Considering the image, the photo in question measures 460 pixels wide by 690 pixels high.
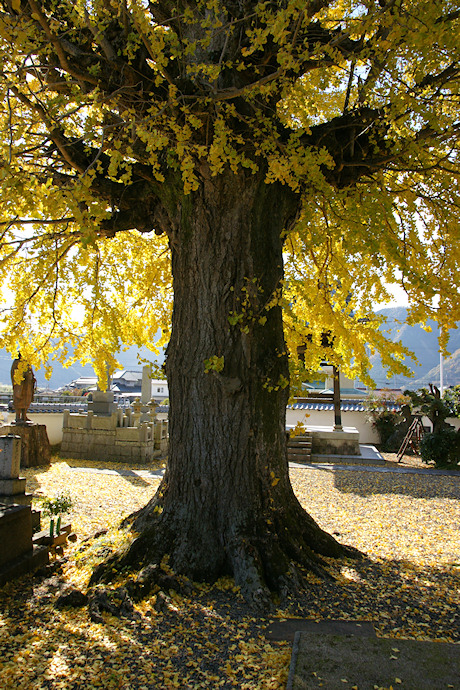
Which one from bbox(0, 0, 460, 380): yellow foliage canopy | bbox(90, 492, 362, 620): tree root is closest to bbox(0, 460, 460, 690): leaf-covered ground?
bbox(90, 492, 362, 620): tree root

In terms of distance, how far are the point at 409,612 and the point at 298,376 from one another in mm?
2062

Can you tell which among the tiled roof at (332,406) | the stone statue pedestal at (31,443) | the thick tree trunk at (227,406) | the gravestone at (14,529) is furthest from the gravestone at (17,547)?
the tiled roof at (332,406)

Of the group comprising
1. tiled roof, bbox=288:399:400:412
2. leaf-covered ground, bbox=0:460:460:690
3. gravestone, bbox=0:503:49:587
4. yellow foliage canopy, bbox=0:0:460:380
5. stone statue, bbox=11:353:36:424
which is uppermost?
yellow foliage canopy, bbox=0:0:460:380

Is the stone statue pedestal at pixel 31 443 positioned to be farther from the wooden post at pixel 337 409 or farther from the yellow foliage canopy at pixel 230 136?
the wooden post at pixel 337 409

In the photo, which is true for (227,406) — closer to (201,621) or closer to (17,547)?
(201,621)

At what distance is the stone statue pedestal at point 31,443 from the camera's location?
1045 cm

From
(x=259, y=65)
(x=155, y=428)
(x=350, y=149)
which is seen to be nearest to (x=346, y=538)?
(x=350, y=149)

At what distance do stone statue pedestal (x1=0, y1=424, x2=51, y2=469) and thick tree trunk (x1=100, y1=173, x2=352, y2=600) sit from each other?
7206mm

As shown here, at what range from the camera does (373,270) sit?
560 cm

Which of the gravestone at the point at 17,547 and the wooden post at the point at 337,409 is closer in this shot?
the gravestone at the point at 17,547

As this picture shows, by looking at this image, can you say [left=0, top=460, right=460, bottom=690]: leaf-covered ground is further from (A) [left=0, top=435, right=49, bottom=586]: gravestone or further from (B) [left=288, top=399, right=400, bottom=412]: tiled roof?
(B) [left=288, top=399, right=400, bottom=412]: tiled roof

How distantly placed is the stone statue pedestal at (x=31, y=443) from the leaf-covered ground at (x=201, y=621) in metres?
5.38

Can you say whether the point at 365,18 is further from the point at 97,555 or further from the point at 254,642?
the point at 97,555

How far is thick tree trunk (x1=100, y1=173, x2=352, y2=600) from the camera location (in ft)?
12.5
